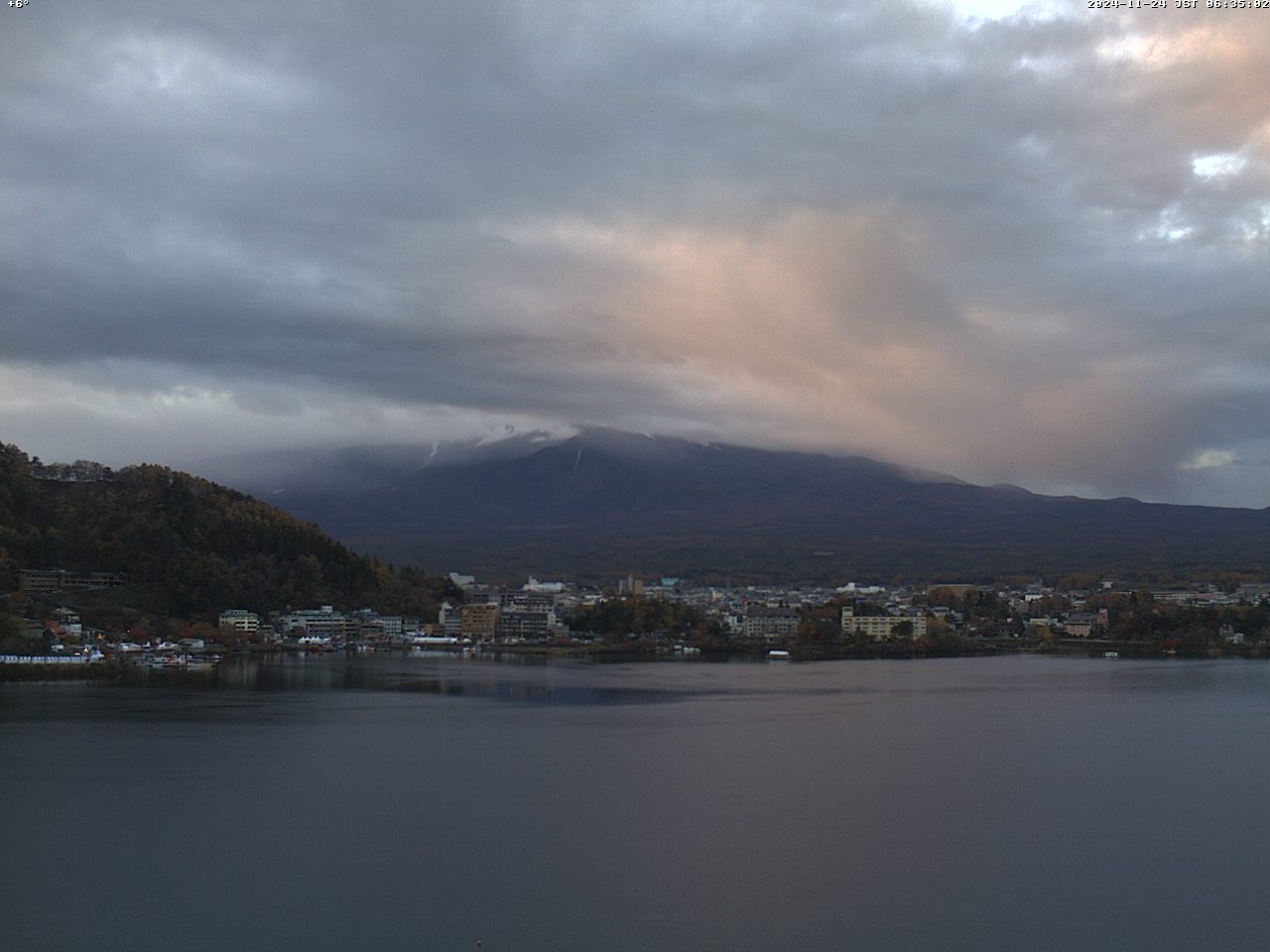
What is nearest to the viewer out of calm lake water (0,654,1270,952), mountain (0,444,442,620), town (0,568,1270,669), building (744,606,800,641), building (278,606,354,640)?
calm lake water (0,654,1270,952)

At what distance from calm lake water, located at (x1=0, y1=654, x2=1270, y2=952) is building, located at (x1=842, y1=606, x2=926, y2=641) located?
19.9 meters

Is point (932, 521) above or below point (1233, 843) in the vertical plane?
above

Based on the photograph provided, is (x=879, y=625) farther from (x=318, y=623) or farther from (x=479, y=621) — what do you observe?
(x=318, y=623)

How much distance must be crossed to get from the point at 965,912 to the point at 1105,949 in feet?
2.73

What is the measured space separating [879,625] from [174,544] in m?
20.7

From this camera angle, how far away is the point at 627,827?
9.43 m

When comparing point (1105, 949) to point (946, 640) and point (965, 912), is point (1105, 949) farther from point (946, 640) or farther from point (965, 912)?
point (946, 640)

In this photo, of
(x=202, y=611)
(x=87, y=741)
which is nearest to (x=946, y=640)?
(x=202, y=611)

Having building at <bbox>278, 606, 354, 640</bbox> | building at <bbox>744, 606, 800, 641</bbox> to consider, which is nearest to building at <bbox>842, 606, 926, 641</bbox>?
building at <bbox>744, 606, 800, 641</bbox>

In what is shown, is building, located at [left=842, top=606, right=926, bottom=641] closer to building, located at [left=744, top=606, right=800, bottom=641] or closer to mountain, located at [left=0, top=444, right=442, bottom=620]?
building, located at [left=744, top=606, right=800, bottom=641]

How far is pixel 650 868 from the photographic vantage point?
8.22 meters

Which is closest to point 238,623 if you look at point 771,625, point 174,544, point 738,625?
point 174,544

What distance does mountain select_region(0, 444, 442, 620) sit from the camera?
31.3 metres

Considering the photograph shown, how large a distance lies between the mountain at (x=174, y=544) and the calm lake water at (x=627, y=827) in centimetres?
1438
